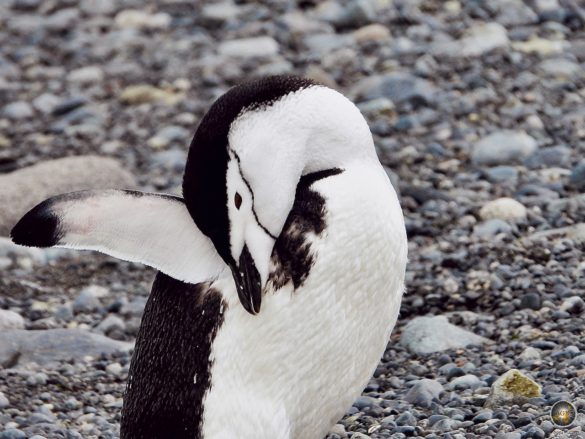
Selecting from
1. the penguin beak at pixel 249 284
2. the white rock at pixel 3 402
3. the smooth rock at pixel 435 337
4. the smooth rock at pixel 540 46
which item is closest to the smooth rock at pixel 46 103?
the smooth rock at pixel 540 46

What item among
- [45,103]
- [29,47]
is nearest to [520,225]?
[45,103]

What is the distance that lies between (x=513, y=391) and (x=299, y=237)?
1.01 m

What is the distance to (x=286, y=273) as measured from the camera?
3268 millimetres

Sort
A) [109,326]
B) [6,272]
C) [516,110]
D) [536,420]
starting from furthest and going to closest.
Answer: [516,110] → [6,272] → [109,326] → [536,420]

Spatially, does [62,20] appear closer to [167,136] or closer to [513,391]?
[167,136]

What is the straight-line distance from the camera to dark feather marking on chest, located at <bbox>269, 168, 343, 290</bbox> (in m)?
3.25

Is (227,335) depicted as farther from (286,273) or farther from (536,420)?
(536,420)

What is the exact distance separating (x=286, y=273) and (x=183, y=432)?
486mm

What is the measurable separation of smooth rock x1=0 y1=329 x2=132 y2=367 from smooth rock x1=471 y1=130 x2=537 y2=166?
218 centimetres

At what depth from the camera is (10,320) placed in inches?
207

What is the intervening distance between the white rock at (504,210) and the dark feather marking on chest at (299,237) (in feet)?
8.16

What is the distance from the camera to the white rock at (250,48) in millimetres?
8281

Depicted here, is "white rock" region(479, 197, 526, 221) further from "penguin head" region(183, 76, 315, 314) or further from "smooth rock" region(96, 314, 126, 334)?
"penguin head" region(183, 76, 315, 314)

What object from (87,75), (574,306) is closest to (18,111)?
(87,75)
